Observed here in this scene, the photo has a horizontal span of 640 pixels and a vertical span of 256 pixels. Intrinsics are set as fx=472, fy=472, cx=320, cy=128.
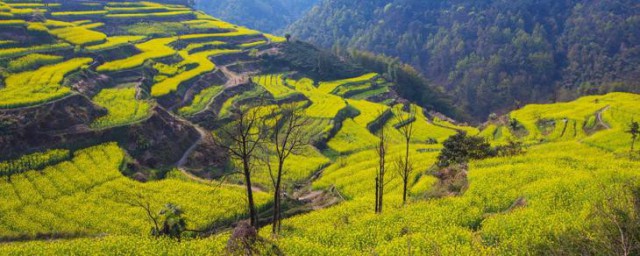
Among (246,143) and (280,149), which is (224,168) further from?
(246,143)

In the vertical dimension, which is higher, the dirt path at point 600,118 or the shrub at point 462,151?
the shrub at point 462,151

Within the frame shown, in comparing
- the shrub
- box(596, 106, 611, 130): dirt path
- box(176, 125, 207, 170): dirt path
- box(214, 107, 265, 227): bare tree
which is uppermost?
box(214, 107, 265, 227): bare tree

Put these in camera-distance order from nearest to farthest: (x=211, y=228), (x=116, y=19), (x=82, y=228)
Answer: (x=82, y=228) < (x=211, y=228) < (x=116, y=19)

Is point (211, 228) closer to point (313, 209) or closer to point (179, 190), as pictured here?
point (179, 190)

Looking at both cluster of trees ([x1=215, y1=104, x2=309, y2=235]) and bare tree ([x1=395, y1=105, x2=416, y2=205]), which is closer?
cluster of trees ([x1=215, y1=104, x2=309, y2=235])

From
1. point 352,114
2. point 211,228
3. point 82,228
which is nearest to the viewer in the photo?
point 82,228

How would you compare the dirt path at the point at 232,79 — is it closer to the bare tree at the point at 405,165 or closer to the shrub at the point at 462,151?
the bare tree at the point at 405,165

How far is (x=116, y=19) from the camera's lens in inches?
3996

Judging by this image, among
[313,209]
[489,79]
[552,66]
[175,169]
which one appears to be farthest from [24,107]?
[552,66]

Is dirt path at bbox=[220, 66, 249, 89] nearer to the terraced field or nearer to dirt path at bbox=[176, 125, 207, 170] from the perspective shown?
the terraced field

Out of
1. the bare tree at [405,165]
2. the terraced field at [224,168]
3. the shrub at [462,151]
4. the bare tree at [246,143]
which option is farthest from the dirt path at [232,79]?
the shrub at [462,151]

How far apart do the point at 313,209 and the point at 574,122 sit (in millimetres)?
45941

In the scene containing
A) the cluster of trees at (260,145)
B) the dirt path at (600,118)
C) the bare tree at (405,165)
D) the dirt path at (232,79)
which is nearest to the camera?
the cluster of trees at (260,145)

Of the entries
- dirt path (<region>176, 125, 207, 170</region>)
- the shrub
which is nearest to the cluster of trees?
dirt path (<region>176, 125, 207, 170</region>)
